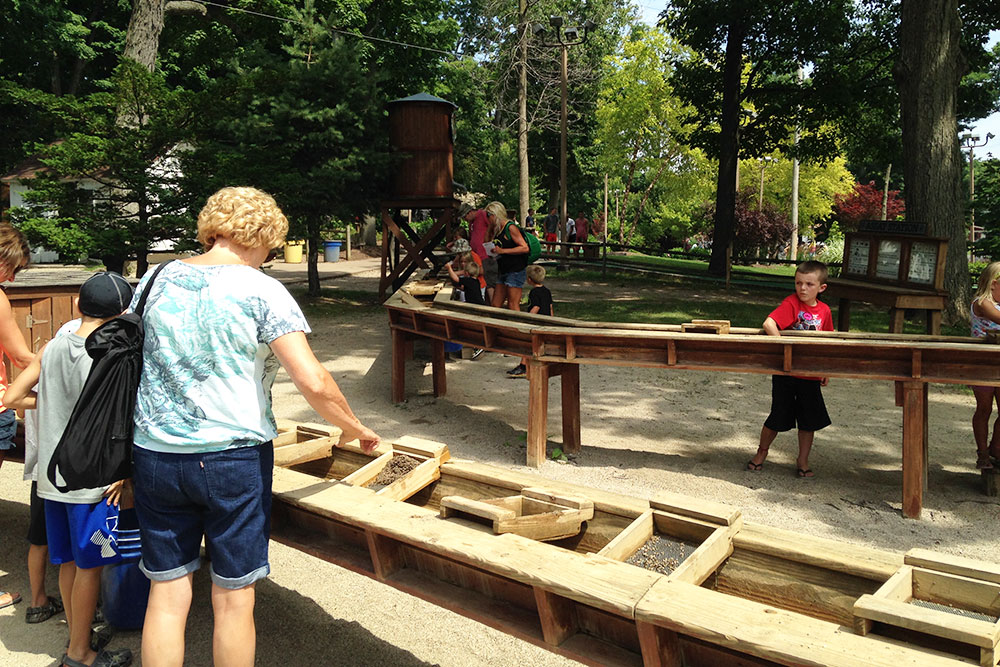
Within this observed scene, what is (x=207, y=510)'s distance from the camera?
8.84 feet

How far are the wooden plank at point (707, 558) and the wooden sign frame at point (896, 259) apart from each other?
26.6 feet

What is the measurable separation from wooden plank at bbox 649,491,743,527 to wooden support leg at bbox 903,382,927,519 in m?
2.75

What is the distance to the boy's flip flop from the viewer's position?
4.06 meters

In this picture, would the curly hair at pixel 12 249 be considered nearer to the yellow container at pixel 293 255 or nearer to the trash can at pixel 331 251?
the yellow container at pixel 293 255

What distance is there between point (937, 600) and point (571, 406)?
13.7ft

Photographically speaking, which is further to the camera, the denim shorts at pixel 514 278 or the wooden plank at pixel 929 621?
the denim shorts at pixel 514 278

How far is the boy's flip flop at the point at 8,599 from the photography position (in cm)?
406

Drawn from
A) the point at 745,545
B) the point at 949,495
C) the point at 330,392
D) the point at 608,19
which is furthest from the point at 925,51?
the point at 608,19

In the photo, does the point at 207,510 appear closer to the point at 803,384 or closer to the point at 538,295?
the point at 803,384

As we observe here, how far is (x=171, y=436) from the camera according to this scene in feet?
8.54

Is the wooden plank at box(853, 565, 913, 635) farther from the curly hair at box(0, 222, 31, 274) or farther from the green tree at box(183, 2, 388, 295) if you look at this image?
the green tree at box(183, 2, 388, 295)

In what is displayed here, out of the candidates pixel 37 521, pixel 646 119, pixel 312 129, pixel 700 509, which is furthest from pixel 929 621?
pixel 646 119

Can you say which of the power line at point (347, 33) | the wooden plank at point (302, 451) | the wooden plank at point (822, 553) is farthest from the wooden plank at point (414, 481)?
the power line at point (347, 33)

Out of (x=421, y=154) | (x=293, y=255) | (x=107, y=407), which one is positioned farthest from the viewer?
(x=293, y=255)
